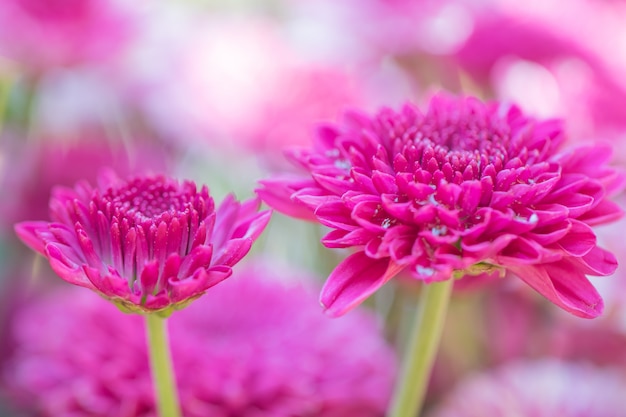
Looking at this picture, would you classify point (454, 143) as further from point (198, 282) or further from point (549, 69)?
point (549, 69)

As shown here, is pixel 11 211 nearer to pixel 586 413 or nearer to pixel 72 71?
pixel 72 71

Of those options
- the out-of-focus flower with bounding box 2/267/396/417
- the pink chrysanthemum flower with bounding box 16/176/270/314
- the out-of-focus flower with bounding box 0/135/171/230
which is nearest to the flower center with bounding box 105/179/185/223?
the pink chrysanthemum flower with bounding box 16/176/270/314

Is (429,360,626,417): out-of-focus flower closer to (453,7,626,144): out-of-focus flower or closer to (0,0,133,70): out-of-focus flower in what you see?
(453,7,626,144): out-of-focus flower

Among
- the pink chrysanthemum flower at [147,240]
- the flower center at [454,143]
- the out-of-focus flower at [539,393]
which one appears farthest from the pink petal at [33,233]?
the out-of-focus flower at [539,393]

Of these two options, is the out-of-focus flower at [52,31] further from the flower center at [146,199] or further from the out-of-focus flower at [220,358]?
the flower center at [146,199]

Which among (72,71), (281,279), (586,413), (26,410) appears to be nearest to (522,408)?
(586,413)

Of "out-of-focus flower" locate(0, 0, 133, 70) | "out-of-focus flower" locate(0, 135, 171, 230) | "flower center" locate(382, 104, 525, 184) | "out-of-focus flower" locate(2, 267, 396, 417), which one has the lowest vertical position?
"out-of-focus flower" locate(2, 267, 396, 417)

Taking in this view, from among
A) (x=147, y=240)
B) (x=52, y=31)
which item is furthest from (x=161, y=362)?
(x=52, y=31)
